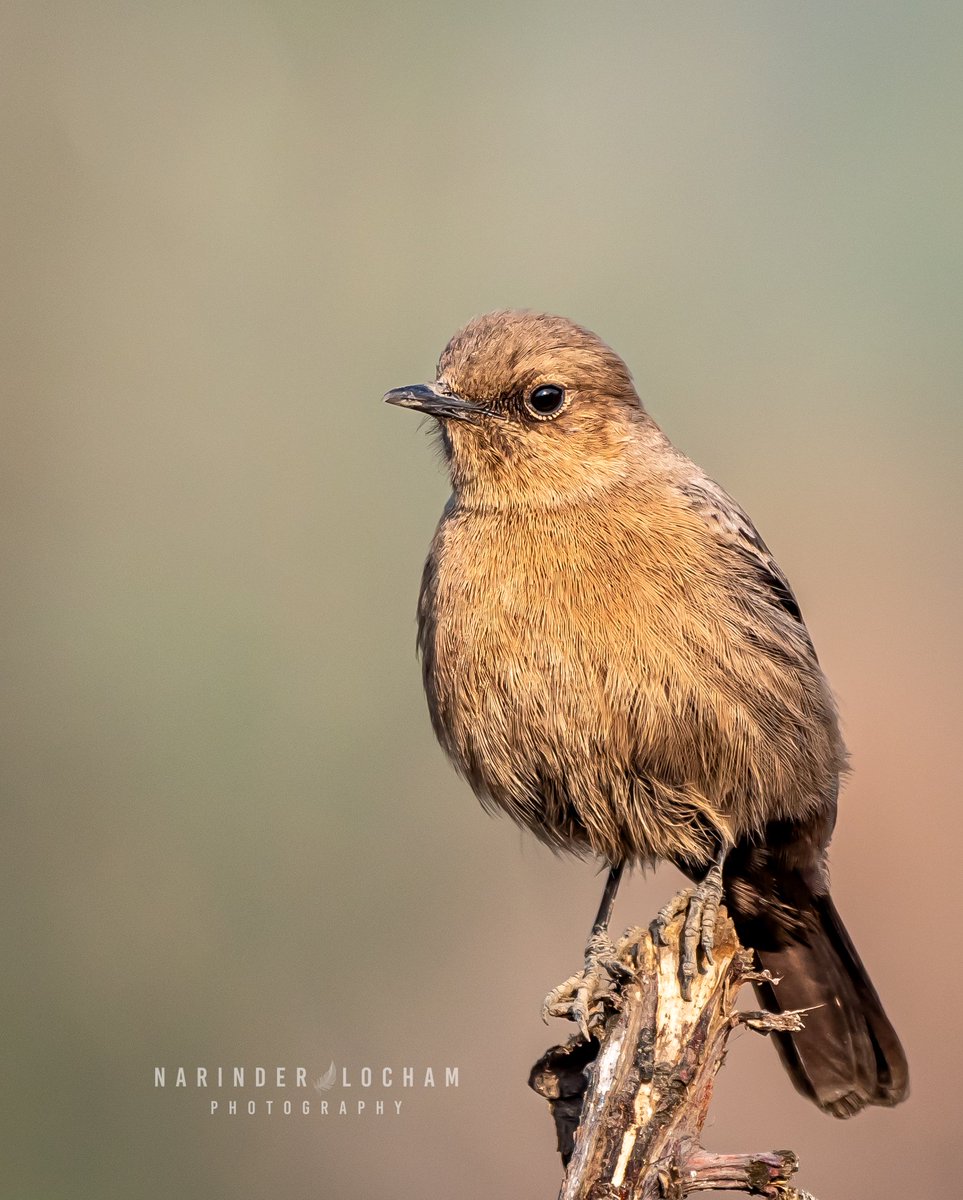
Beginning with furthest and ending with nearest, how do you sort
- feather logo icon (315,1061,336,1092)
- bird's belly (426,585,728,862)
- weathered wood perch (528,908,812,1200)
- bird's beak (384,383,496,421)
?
feather logo icon (315,1061,336,1092)
bird's beak (384,383,496,421)
bird's belly (426,585,728,862)
weathered wood perch (528,908,812,1200)

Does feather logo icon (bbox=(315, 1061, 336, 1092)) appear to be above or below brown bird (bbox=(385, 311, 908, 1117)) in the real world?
below

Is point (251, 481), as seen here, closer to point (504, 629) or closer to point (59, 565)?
point (59, 565)

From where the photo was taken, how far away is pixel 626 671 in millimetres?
5691

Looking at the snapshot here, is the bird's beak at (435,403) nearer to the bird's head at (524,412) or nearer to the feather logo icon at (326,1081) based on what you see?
the bird's head at (524,412)

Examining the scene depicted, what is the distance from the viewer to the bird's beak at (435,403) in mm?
6234

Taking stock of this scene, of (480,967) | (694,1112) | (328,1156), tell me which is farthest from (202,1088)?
(694,1112)

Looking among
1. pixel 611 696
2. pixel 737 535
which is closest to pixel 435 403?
pixel 737 535

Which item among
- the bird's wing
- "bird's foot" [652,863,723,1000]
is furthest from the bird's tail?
the bird's wing

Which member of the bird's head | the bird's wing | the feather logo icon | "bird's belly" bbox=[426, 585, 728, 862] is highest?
→ the bird's head

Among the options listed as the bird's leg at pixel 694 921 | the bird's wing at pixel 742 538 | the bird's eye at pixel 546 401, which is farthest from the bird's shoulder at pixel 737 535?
the bird's leg at pixel 694 921

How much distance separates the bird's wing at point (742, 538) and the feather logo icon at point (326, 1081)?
3.54 meters

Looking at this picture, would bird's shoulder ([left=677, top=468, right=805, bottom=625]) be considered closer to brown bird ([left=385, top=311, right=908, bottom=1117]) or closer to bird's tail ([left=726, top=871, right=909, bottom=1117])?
brown bird ([left=385, top=311, right=908, bottom=1117])

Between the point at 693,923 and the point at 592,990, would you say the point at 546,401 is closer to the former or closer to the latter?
the point at 693,923

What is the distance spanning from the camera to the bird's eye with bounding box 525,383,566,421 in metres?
6.35
